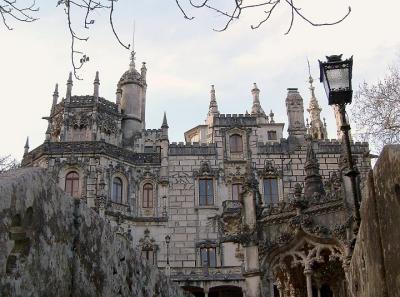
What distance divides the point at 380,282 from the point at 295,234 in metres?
10.2

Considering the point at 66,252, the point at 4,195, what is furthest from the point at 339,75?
the point at 4,195

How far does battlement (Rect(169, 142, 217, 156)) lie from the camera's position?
36.9m

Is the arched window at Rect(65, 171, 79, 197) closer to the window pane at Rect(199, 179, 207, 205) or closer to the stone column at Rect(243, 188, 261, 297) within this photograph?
the window pane at Rect(199, 179, 207, 205)

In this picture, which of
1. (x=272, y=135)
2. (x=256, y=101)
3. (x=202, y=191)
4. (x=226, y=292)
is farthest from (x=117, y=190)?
(x=256, y=101)

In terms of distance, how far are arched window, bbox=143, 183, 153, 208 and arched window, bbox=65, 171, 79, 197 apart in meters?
4.38

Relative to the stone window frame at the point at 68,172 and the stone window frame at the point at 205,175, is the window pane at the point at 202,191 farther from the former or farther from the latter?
the stone window frame at the point at 68,172

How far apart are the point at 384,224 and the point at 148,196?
32529 millimetres

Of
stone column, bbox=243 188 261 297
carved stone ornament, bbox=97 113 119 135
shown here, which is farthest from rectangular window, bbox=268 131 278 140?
stone column, bbox=243 188 261 297

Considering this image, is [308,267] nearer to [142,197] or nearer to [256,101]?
[142,197]

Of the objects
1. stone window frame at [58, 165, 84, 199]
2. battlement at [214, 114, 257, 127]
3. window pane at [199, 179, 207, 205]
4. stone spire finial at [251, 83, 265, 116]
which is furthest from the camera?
stone spire finial at [251, 83, 265, 116]

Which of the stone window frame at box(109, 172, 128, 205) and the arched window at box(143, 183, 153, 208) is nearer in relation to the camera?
the stone window frame at box(109, 172, 128, 205)

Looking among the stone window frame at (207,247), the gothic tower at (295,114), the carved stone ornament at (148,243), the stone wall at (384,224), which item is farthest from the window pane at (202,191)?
the stone wall at (384,224)

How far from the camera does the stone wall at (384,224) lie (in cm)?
325

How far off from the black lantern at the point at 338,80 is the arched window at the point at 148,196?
91.7ft
